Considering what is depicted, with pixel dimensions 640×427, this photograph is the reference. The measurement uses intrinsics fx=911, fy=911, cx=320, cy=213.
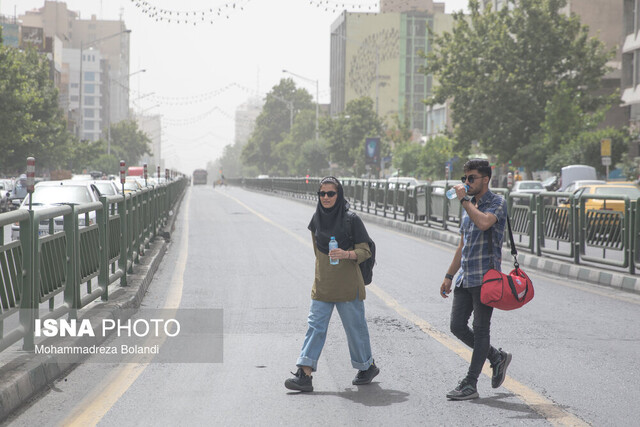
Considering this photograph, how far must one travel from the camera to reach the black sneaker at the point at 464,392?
6.23 meters

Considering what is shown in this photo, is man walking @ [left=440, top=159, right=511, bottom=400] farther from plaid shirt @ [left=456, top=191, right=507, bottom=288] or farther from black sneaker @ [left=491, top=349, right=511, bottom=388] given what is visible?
black sneaker @ [left=491, top=349, right=511, bottom=388]

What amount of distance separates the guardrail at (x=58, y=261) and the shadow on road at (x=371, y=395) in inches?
83.0

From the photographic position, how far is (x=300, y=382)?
6.41m

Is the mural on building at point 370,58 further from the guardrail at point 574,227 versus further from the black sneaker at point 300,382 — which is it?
the black sneaker at point 300,382

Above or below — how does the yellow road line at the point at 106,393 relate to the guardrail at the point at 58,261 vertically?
below

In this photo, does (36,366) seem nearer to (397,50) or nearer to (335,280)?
(335,280)

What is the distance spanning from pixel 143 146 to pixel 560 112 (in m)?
97.3

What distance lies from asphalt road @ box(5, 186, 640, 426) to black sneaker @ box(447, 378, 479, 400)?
0.19 feet

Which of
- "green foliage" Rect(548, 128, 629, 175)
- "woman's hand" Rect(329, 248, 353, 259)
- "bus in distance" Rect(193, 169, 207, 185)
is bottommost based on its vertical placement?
"bus in distance" Rect(193, 169, 207, 185)

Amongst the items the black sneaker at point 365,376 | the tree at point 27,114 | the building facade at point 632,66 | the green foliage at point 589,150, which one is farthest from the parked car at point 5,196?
the building facade at point 632,66

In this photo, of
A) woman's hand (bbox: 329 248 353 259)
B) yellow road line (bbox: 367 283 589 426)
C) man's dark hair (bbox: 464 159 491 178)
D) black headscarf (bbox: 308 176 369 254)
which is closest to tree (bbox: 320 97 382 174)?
yellow road line (bbox: 367 283 589 426)

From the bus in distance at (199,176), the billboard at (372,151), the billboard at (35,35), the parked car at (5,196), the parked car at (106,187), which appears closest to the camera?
the parked car at (106,187)

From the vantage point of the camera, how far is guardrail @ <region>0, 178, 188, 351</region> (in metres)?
6.43

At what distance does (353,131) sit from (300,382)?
289 ft
